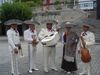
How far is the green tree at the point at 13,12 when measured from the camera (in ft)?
124

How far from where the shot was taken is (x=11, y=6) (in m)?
38.1

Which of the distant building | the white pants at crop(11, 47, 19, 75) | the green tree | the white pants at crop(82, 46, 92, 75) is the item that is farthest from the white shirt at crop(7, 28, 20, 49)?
the distant building

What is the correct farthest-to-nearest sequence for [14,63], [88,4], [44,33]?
1. [88,4]
2. [44,33]
3. [14,63]

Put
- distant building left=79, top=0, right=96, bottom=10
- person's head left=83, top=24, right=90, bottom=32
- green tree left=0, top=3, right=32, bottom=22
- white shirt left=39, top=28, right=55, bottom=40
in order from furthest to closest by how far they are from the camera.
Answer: distant building left=79, top=0, right=96, bottom=10 → green tree left=0, top=3, right=32, bottom=22 → white shirt left=39, top=28, right=55, bottom=40 → person's head left=83, top=24, right=90, bottom=32

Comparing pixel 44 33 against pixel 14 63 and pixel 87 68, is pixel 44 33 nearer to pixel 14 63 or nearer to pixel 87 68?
pixel 14 63

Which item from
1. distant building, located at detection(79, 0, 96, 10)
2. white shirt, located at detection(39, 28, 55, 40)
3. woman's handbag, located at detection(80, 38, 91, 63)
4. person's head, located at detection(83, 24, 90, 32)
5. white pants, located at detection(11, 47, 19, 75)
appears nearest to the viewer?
woman's handbag, located at detection(80, 38, 91, 63)

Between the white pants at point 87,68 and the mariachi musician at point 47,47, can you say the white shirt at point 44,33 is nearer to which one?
the mariachi musician at point 47,47

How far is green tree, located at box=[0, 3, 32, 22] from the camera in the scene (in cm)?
3769

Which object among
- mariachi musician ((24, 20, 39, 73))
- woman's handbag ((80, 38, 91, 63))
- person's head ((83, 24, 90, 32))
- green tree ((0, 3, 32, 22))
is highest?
person's head ((83, 24, 90, 32))

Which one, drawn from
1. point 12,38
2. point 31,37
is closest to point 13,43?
point 12,38

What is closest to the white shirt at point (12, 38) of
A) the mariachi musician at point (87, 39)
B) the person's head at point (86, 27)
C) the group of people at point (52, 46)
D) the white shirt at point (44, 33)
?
the group of people at point (52, 46)

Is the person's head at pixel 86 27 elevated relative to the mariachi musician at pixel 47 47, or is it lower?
elevated

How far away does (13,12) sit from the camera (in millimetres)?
37719

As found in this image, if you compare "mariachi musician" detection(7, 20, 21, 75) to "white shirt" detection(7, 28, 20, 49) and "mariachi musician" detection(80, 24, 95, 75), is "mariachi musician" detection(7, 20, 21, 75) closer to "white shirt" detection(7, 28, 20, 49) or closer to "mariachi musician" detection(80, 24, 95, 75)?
"white shirt" detection(7, 28, 20, 49)
